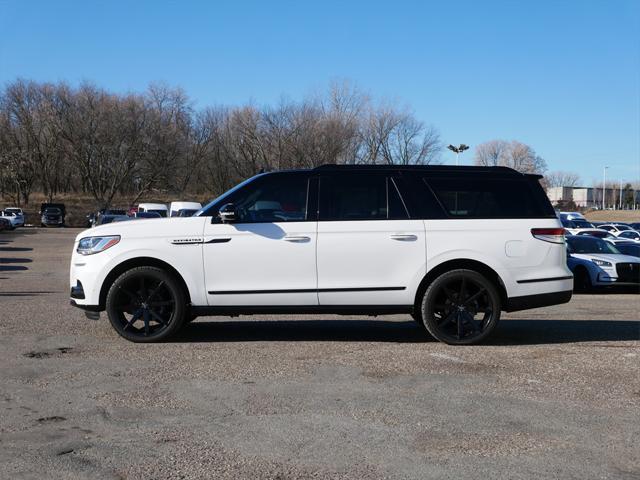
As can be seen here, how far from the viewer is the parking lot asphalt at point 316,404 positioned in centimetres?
429

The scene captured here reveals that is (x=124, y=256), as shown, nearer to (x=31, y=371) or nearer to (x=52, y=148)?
(x=31, y=371)

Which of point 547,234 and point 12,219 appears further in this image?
point 12,219

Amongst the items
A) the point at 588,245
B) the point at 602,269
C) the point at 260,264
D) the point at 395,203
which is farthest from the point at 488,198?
the point at 588,245

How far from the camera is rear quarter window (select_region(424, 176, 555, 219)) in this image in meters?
7.94

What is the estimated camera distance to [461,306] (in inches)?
306

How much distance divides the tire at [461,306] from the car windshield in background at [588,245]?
39.0 feet

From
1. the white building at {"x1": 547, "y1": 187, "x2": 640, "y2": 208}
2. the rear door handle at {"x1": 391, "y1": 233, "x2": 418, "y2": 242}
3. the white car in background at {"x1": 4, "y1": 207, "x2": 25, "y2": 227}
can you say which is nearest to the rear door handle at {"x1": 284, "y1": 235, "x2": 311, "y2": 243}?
the rear door handle at {"x1": 391, "y1": 233, "x2": 418, "y2": 242}

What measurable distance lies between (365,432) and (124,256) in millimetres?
3897

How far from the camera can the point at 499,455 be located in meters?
4.44

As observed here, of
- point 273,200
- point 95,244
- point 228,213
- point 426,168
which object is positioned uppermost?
point 426,168

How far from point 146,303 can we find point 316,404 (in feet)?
9.72

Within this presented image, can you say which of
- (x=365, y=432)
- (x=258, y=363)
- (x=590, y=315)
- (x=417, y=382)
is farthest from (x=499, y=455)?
(x=590, y=315)

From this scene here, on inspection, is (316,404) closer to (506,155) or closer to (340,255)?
(340,255)

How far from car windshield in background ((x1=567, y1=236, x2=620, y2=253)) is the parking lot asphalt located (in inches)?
405
